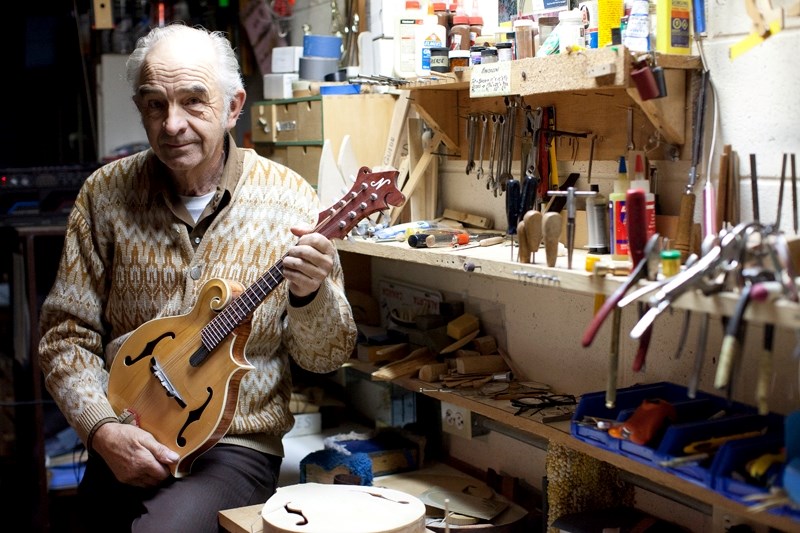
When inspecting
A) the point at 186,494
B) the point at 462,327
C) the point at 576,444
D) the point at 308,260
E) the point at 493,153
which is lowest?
the point at 186,494

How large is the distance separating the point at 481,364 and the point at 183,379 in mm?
792

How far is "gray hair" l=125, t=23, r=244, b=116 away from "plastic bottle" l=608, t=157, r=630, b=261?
110cm

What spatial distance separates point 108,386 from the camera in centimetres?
261

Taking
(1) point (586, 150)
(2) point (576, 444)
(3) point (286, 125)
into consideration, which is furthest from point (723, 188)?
(3) point (286, 125)

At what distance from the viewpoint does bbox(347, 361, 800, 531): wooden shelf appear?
170 cm

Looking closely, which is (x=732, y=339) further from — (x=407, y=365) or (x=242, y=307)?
(x=407, y=365)

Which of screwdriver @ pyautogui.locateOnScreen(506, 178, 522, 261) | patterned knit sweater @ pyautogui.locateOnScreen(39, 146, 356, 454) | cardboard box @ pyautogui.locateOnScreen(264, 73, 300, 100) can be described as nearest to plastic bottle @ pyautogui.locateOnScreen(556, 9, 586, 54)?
screwdriver @ pyautogui.locateOnScreen(506, 178, 522, 261)

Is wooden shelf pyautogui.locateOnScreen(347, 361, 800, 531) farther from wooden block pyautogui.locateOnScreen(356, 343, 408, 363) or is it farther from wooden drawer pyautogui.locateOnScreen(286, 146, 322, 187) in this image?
wooden drawer pyautogui.locateOnScreen(286, 146, 322, 187)

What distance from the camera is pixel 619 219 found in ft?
6.53

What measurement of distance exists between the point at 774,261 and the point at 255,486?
1496mm

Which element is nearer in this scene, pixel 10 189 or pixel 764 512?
pixel 764 512

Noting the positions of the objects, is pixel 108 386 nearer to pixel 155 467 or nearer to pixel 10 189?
pixel 155 467

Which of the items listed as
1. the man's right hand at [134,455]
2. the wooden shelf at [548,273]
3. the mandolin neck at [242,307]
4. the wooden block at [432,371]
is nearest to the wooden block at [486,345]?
the wooden block at [432,371]

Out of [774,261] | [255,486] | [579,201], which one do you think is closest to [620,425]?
Result: [774,261]
